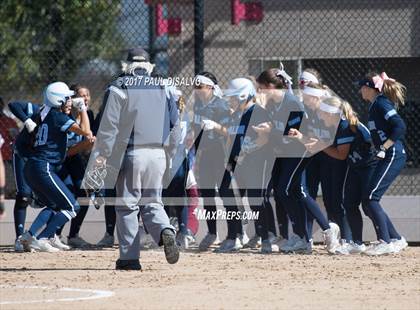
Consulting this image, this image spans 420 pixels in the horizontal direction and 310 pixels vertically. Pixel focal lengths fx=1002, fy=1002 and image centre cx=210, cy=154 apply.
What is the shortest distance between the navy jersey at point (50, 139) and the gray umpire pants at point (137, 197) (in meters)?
1.97

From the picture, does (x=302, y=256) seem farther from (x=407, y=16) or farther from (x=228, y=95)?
(x=407, y=16)

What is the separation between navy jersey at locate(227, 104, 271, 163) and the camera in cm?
1116

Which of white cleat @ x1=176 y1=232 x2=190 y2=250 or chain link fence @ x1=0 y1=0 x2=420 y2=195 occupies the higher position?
chain link fence @ x1=0 y1=0 x2=420 y2=195

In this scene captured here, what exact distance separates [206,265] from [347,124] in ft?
7.93

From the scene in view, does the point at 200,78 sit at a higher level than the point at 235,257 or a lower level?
higher

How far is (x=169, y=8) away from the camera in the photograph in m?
14.8

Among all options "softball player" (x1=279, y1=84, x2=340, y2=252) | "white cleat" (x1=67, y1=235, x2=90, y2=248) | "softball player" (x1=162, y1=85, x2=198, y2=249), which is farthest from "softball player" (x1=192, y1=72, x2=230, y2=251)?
"white cleat" (x1=67, y1=235, x2=90, y2=248)

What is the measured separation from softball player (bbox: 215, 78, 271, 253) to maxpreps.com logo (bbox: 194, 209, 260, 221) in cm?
2

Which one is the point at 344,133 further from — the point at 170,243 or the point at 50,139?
the point at 50,139

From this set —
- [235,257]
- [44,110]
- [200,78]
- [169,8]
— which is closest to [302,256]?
[235,257]

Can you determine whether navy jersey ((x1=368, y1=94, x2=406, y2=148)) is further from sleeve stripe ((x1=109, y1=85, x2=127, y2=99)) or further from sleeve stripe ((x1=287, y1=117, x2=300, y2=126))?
sleeve stripe ((x1=109, y1=85, x2=127, y2=99))

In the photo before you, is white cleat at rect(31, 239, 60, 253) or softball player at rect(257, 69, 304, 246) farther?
white cleat at rect(31, 239, 60, 253)

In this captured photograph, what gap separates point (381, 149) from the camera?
10.5 m

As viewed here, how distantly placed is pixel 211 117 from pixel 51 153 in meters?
1.94
